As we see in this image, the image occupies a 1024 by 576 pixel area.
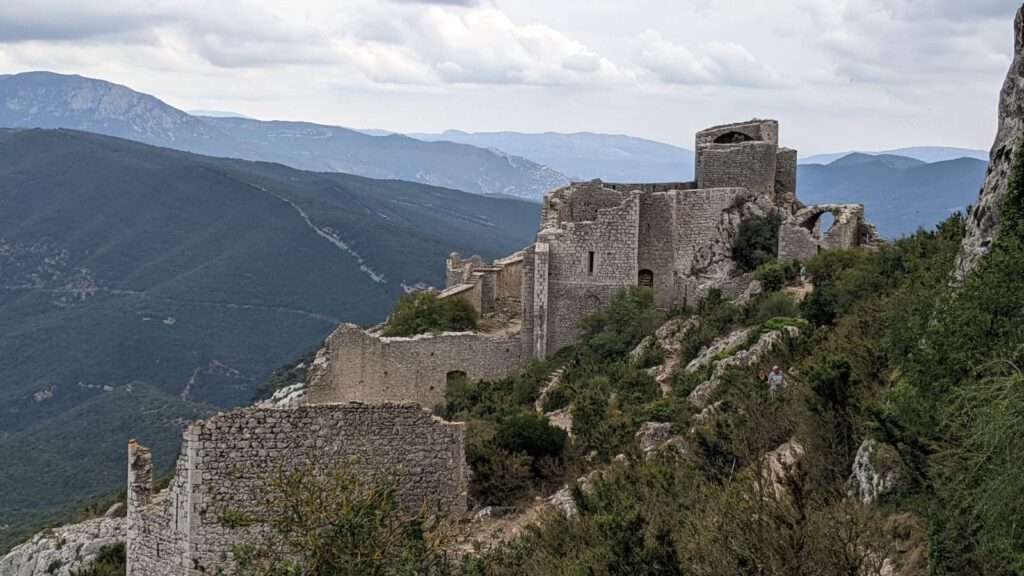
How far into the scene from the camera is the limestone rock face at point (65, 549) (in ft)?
61.4

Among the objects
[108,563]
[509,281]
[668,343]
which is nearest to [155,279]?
[509,281]

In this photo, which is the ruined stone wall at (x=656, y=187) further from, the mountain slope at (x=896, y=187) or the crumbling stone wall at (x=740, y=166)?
the mountain slope at (x=896, y=187)

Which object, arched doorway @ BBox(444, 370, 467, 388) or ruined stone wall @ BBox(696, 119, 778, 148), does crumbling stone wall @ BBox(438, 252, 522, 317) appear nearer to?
arched doorway @ BBox(444, 370, 467, 388)

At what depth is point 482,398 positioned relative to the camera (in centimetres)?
2409

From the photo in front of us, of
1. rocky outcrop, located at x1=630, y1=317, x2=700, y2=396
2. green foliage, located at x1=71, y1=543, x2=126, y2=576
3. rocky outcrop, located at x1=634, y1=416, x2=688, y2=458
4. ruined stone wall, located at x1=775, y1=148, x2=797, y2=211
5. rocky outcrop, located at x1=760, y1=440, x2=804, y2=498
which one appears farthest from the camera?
ruined stone wall, located at x1=775, y1=148, x2=797, y2=211

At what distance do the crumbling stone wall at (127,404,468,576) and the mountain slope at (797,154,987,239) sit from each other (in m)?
105

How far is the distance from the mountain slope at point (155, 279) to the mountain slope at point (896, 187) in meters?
40.2

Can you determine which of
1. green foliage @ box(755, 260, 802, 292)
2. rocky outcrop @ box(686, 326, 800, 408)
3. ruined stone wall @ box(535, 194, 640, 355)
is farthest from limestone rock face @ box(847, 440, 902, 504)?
ruined stone wall @ box(535, 194, 640, 355)

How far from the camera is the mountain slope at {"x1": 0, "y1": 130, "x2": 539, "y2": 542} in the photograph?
6806 centimetres

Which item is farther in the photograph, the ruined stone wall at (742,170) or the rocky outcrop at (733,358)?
the ruined stone wall at (742,170)

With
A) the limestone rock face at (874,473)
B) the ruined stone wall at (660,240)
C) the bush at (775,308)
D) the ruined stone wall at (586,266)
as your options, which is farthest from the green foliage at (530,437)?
the ruined stone wall at (660,240)

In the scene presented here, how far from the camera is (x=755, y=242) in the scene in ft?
88.3

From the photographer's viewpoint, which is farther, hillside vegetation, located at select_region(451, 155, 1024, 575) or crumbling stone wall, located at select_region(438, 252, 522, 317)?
crumbling stone wall, located at select_region(438, 252, 522, 317)

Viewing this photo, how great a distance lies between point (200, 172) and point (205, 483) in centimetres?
14840
